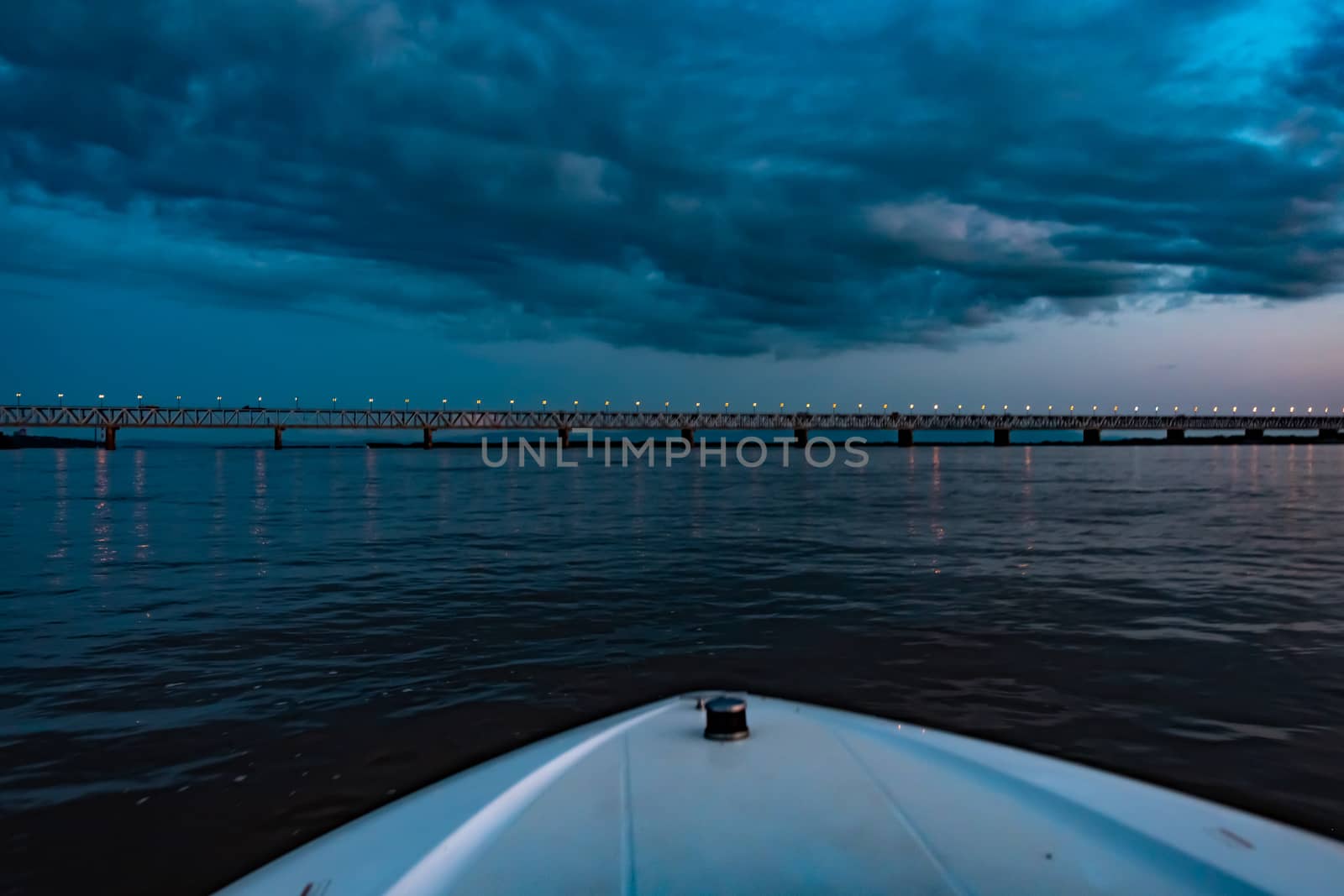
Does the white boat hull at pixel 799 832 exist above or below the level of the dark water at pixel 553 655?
above

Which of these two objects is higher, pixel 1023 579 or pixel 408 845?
pixel 408 845

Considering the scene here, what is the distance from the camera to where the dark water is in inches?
217

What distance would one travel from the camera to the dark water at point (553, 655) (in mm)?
5508

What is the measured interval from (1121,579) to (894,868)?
12.9 m

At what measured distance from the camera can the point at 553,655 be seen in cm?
916

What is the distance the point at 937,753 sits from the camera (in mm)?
4191

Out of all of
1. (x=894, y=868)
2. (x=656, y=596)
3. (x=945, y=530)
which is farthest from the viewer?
(x=945, y=530)

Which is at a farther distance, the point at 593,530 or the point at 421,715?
the point at 593,530

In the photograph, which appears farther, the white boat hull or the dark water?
the dark water

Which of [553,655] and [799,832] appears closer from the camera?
[799,832]

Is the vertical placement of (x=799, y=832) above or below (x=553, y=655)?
above

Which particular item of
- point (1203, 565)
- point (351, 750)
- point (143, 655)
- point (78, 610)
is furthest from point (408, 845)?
point (1203, 565)

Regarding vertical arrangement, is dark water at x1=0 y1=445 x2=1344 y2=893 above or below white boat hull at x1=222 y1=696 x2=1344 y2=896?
below

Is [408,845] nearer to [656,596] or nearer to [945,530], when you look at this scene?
[656,596]
